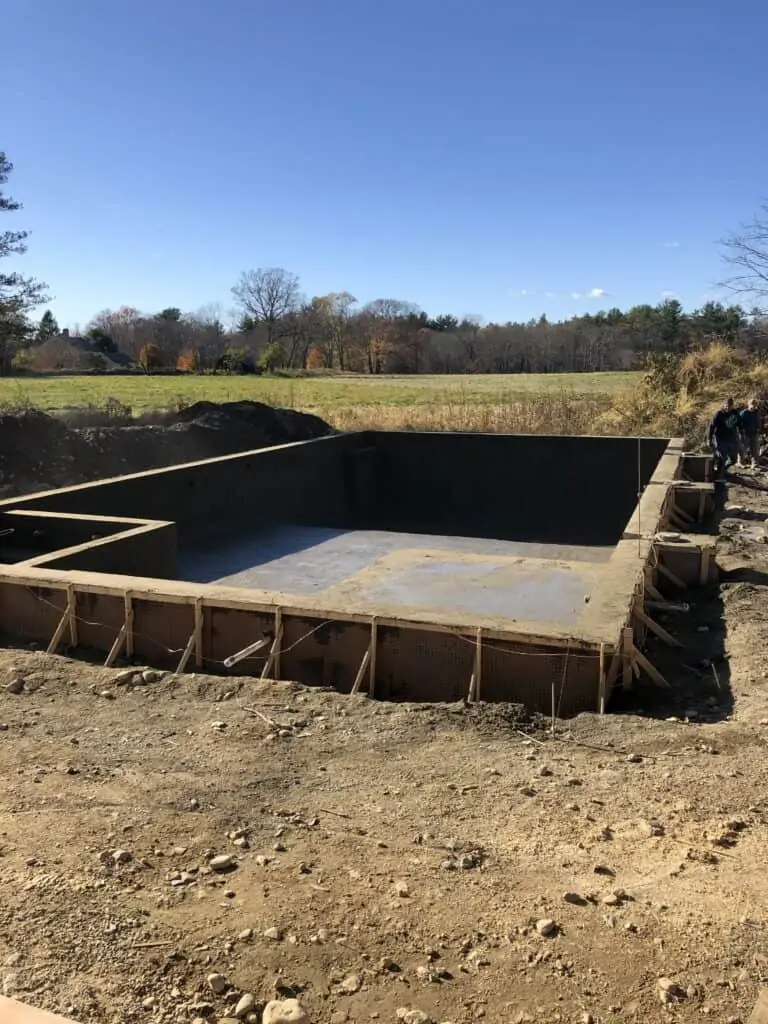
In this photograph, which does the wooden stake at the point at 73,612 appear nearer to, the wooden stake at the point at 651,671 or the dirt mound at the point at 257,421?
the wooden stake at the point at 651,671

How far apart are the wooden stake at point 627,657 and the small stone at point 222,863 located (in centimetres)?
319

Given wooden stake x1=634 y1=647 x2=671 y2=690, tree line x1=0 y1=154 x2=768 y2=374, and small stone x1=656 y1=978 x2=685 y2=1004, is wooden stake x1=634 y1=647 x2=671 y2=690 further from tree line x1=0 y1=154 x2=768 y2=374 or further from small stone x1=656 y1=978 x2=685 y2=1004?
tree line x1=0 y1=154 x2=768 y2=374

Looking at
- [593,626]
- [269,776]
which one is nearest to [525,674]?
[593,626]

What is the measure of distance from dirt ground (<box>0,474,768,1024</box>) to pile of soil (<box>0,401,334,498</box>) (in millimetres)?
12901

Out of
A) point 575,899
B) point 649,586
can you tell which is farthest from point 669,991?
point 649,586

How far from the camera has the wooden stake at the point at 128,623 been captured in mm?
6602

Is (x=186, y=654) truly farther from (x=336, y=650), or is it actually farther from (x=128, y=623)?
(x=336, y=650)

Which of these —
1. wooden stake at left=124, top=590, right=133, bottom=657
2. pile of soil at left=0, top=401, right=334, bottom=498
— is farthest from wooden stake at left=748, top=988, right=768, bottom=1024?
pile of soil at left=0, top=401, right=334, bottom=498

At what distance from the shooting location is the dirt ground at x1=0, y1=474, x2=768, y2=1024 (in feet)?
9.62

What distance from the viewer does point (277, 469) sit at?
583 inches

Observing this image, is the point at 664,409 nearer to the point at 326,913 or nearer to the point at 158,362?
the point at 326,913

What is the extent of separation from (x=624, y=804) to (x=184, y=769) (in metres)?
2.25

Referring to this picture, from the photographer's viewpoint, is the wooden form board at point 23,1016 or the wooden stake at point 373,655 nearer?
the wooden form board at point 23,1016

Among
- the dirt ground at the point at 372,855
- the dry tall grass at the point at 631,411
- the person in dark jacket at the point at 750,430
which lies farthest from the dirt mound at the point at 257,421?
the dirt ground at the point at 372,855
